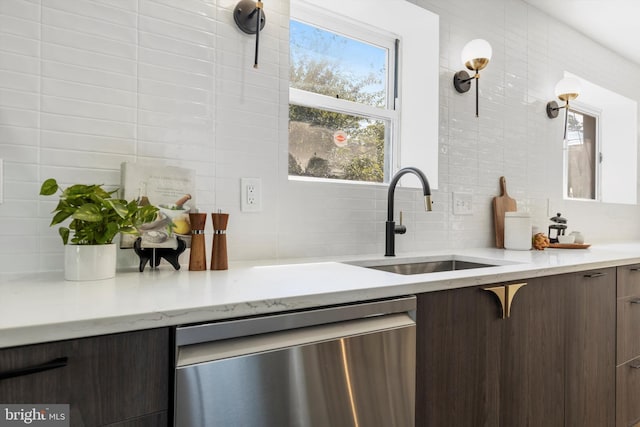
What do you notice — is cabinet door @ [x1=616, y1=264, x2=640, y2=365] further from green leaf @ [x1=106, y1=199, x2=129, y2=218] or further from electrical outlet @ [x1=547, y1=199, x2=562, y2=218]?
green leaf @ [x1=106, y1=199, x2=129, y2=218]

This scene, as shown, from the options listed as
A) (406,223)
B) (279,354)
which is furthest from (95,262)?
(406,223)

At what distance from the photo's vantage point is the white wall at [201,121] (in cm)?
111

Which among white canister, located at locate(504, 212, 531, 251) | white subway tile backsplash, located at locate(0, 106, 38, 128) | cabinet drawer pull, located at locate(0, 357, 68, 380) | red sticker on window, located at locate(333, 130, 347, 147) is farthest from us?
white canister, located at locate(504, 212, 531, 251)

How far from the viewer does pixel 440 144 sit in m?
2.04

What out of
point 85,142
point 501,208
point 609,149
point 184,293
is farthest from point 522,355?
point 609,149

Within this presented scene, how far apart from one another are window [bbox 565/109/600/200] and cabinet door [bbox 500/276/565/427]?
204 centimetres

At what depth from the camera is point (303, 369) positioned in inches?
34.5

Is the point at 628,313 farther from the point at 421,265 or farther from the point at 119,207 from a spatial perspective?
the point at 119,207

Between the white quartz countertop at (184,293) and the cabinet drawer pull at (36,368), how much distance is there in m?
0.04

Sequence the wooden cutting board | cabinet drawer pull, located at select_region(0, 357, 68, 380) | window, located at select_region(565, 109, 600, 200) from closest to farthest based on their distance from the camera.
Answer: cabinet drawer pull, located at select_region(0, 357, 68, 380) < the wooden cutting board < window, located at select_region(565, 109, 600, 200)

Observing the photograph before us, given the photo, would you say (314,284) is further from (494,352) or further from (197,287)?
(494,352)

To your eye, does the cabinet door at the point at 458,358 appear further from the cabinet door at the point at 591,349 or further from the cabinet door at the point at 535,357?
the cabinet door at the point at 591,349

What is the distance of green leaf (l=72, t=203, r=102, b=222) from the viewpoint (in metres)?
0.97

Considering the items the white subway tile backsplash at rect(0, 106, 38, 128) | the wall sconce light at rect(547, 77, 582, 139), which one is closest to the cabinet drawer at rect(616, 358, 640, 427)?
the wall sconce light at rect(547, 77, 582, 139)
